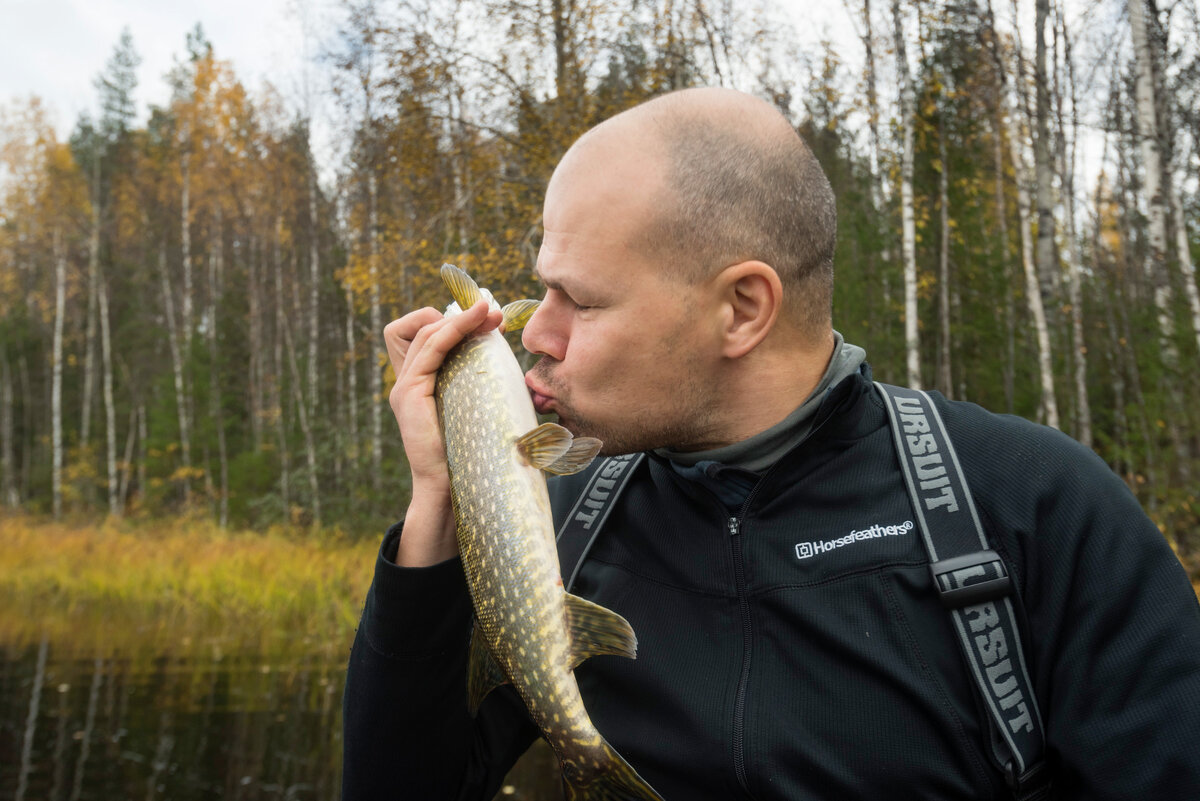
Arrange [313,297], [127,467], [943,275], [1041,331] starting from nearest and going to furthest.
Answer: [1041,331], [943,275], [313,297], [127,467]

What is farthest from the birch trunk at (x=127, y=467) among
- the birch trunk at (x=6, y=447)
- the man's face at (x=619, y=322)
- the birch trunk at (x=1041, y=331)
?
the man's face at (x=619, y=322)

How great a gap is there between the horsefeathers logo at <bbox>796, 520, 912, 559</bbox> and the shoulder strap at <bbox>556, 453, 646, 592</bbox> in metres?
0.49

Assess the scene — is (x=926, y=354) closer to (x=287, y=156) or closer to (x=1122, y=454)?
(x=1122, y=454)

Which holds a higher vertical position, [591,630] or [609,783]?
[591,630]

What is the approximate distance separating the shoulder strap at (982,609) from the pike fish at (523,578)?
23.4 inches

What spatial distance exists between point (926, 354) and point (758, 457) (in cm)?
1886

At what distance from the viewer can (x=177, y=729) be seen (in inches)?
309

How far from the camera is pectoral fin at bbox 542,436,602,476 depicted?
1.68 m

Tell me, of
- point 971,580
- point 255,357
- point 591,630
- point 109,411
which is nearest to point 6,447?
point 109,411

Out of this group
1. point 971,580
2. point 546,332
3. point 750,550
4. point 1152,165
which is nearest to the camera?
point 971,580

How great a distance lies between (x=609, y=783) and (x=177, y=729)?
7.82m

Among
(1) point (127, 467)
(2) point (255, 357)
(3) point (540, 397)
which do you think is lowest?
(1) point (127, 467)

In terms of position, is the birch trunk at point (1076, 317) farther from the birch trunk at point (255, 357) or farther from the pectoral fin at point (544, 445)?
the birch trunk at point (255, 357)

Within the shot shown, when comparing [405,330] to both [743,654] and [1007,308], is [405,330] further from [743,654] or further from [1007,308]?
[1007,308]
